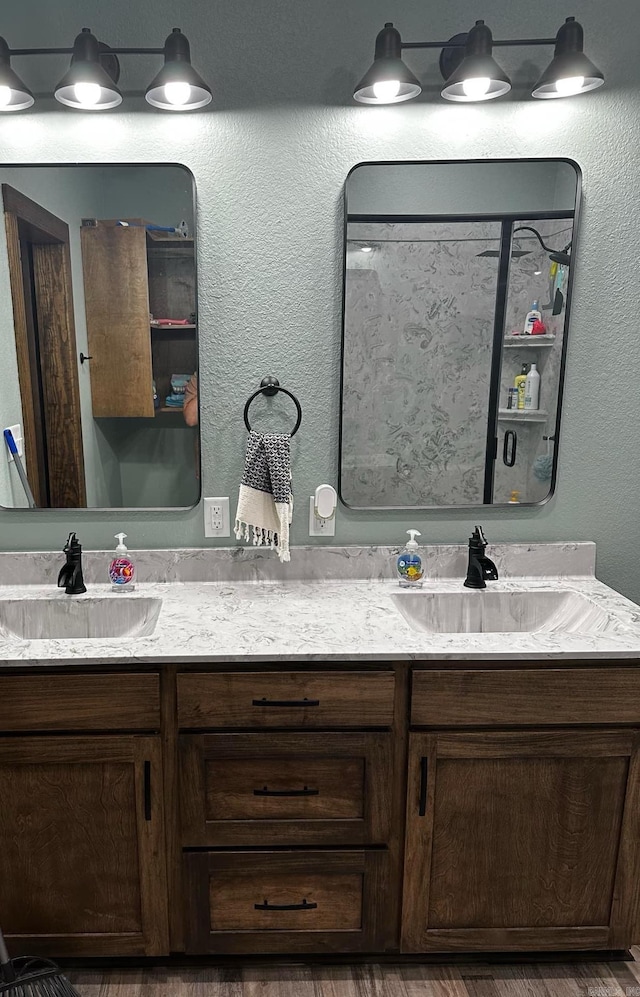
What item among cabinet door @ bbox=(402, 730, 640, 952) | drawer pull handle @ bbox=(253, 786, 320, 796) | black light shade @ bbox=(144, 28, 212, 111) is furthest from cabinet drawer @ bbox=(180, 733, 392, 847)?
black light shade @ bbox=(144, 28, 212, 111)

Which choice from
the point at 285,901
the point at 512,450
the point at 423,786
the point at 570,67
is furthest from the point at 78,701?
the point at 570,67

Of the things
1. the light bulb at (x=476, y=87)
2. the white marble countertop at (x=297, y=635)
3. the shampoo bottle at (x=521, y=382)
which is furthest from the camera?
the shampoo bottle at (x=521, y=382)

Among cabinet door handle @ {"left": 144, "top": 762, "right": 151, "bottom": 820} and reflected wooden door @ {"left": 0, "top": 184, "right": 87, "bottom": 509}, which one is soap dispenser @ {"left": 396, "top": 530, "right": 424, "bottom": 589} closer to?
cabinet door handle @ {"left": 144, "top": 762, "right": 151, "bottom": 820}

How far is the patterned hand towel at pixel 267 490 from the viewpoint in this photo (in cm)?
191

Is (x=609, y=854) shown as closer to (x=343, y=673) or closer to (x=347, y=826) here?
(x=347, y=826)

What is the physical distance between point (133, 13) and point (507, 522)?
1.80 meters

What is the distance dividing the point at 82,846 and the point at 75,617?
0.60 metres

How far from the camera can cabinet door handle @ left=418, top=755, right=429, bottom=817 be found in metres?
1.61

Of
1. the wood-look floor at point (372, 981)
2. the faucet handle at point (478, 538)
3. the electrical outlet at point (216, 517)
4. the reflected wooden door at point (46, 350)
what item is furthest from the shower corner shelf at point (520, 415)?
the wood-look floor at point (372, 981)

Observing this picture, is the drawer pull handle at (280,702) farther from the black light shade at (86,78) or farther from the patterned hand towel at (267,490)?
the black light shade at (86,78)

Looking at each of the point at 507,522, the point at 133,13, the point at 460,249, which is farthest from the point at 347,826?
the point at 133,13

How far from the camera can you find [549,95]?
70.6 inches

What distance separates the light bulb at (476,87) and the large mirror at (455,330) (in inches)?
6.9

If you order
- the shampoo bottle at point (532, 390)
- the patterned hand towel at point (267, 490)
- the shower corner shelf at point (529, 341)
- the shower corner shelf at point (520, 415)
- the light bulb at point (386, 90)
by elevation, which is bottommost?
the patterned hand towel at point (267, 490)
